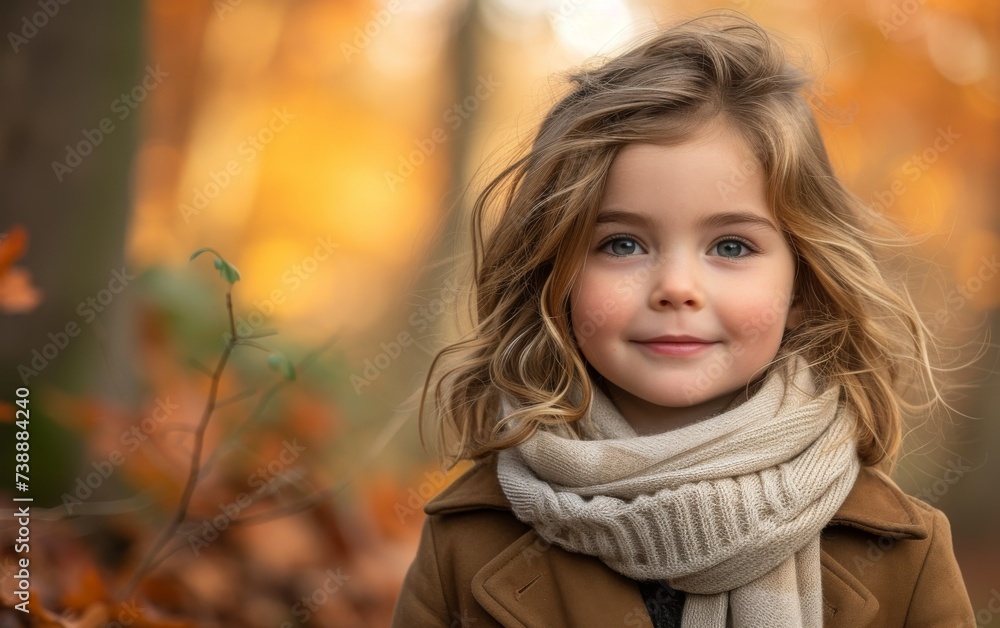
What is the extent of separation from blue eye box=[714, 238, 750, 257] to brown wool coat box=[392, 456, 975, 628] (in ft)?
1.93

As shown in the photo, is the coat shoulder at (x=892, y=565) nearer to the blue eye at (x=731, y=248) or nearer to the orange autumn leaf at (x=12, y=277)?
the blue eye at (x=731, y=248)

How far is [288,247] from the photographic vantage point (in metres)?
8.84

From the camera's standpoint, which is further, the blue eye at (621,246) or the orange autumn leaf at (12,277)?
the orange autumn leaf at (12,277)

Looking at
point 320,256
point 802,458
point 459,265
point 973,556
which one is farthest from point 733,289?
point 320,256

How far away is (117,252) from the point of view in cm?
349

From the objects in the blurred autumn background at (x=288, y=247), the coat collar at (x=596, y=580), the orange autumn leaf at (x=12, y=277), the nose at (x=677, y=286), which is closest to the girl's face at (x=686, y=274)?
the nose at (x=677, y=286)

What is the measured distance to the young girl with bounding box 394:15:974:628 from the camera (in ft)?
6.13

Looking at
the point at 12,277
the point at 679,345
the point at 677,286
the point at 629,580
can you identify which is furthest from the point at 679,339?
the point at 12,277

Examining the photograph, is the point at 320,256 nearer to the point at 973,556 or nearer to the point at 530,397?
the point at 973,556

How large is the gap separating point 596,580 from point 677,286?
0.66m

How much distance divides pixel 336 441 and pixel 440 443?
1.87 meters

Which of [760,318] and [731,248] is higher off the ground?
[731,248]

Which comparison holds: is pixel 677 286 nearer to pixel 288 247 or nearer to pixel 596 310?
pixel 596 310

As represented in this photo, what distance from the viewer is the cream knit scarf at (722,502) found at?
1.82 metres
